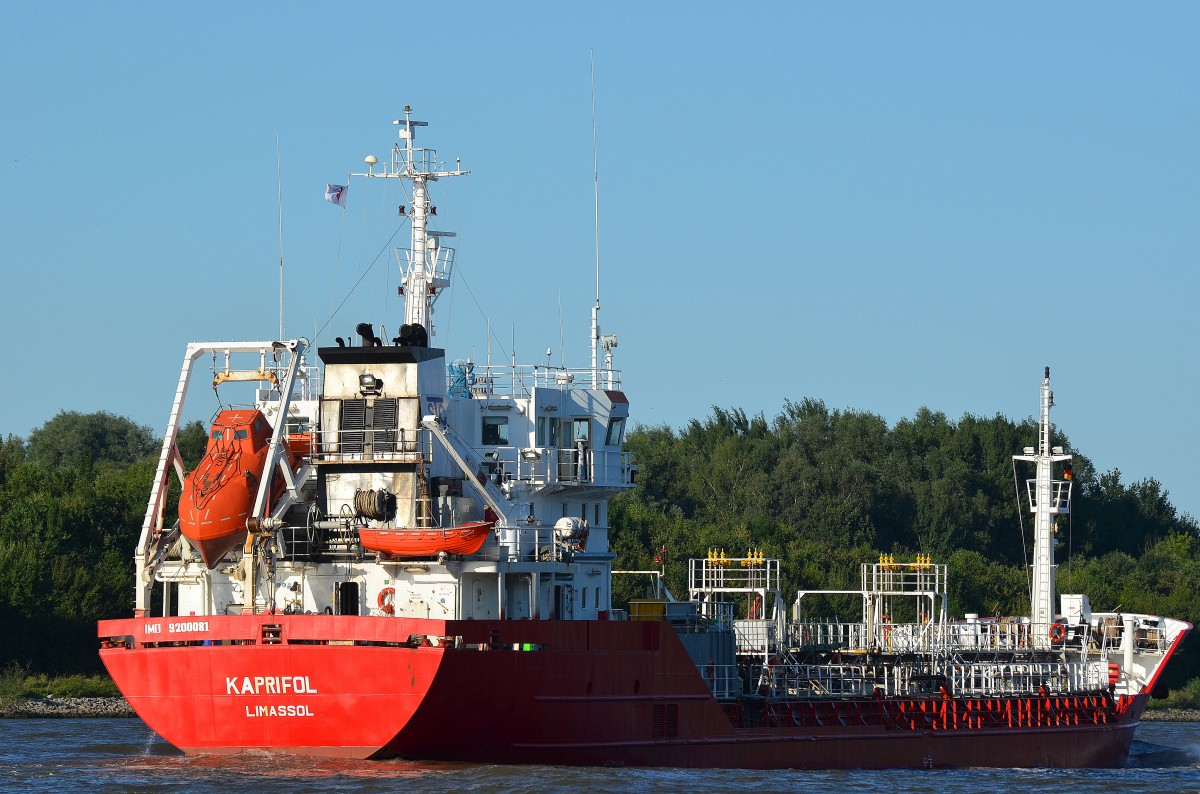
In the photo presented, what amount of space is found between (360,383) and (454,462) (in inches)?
87.7

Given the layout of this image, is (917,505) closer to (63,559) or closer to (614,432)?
(63,559)

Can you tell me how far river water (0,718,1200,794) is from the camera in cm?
2947

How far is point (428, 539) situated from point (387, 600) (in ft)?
5.28

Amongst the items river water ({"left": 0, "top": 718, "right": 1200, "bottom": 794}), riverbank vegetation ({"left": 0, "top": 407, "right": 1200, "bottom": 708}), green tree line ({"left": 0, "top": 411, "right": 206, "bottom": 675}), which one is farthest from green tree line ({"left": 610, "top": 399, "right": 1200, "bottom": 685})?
river water ({"left": 0, "top": 718, "right": 1200, "bottom": 794})

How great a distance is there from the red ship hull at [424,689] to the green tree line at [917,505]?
36.6 meters

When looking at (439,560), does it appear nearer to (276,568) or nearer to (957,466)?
(276,568)

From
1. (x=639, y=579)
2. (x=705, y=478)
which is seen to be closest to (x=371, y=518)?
(x=639, y=579)

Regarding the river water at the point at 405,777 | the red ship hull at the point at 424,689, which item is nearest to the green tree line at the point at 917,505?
the river water at the point at 405,777

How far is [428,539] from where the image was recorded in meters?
31.1

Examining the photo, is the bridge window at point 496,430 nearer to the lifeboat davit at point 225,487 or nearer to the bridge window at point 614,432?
the bridge window at point 614,432

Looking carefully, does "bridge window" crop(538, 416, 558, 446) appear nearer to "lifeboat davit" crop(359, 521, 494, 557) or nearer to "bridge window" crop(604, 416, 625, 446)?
"bridge window" crop(604, 416, 625, 446)

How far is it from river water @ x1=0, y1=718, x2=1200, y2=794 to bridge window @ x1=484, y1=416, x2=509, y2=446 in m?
6.83

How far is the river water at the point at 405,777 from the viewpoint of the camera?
29469 mm

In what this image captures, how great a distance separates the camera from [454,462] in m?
34.1
